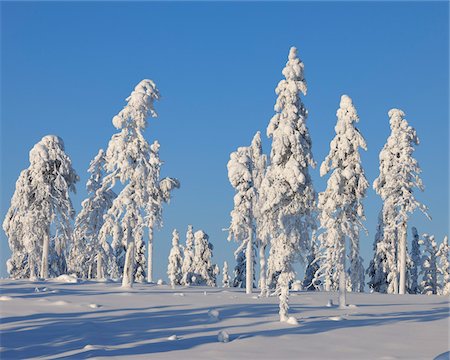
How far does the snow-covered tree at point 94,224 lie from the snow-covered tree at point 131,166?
52.0 ft

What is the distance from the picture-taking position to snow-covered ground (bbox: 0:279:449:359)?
783 inches

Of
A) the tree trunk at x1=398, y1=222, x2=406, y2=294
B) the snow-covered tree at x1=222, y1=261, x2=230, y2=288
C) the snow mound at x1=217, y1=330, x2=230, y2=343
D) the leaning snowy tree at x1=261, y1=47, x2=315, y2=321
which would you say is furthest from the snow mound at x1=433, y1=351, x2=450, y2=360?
the snow-covered tree at x1=222, y1=261, x2=230, y2=288

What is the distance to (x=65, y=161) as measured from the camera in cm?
4559

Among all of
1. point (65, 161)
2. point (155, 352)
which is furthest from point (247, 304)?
point (65, 161)

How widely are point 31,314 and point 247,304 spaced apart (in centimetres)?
1143

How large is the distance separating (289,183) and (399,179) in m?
18.0

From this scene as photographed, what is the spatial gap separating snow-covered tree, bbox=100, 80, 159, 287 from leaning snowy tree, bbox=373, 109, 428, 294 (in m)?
22.6

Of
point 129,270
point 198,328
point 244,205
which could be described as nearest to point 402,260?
point 244,205

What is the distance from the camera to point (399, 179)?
1975 inches

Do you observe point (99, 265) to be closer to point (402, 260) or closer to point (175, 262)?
point (175, 262)

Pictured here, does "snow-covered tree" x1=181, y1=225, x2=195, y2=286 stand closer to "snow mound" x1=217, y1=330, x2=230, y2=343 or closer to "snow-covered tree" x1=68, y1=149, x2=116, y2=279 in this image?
"snow-covered tree" x1=68, y1=149, x2=116, y2=279

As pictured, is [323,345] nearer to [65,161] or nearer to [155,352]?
[155,352]

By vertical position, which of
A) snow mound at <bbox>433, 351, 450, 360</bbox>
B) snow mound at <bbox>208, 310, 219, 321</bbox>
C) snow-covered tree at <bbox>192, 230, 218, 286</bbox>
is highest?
snow-covered tree at <bbox>192, 230, 218, 286</bbox>

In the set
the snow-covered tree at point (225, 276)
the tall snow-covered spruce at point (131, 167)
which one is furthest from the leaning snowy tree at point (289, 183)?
the snow-covered tree at point (225, 276)
